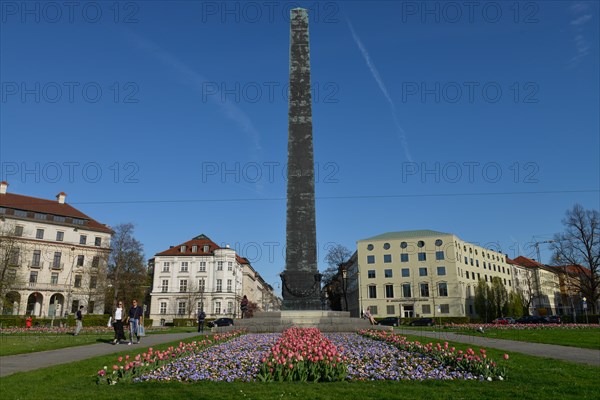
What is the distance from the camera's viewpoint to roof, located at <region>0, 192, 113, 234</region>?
213ft

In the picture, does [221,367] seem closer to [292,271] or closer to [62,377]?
[62,377]

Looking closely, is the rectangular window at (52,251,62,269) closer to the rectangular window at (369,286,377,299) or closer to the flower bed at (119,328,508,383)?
the rectangular window at (369,286,377,299)

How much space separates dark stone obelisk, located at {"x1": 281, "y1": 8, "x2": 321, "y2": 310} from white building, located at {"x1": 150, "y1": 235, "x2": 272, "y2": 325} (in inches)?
2300

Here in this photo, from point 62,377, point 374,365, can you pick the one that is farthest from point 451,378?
point 62,377

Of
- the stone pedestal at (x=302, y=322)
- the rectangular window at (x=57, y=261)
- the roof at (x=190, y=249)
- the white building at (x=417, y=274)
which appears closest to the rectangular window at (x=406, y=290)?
the white building at (x=417, y=274)

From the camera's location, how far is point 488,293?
67.1m

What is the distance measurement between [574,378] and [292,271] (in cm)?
1541

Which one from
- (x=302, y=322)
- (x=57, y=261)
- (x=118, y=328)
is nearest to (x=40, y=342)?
(x=118, y=328)

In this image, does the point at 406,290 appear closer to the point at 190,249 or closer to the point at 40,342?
the point at 190,249

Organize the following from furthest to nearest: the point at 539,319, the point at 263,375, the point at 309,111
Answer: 1. the point at 539,319
2. the point at 309,111
3. the point at 263,375

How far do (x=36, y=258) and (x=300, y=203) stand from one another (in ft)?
193

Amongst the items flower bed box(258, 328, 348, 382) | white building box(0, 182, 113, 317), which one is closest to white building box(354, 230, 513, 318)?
white building box(0, 182, 113, 317)

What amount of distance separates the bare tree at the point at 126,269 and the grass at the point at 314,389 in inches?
1966

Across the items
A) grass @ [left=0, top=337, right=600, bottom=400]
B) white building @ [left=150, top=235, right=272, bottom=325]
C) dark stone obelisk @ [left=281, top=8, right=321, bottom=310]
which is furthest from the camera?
white building @ [left=150, top=235, right=272, bottom=325]
